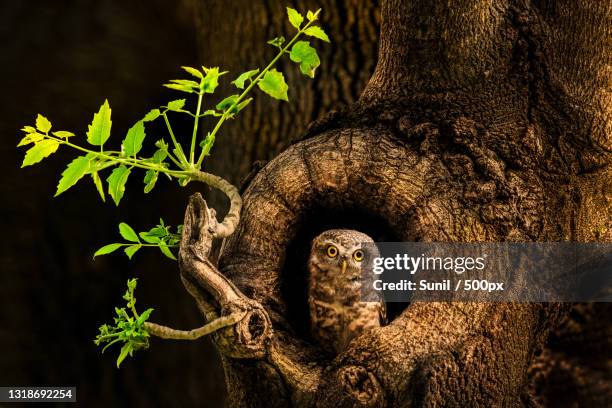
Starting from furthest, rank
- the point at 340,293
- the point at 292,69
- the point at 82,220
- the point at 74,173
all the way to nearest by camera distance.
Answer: the point at 82,220 < the point at 292,69 < the point at 340,293 < the point at 74,173

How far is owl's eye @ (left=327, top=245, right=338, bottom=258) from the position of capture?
181cm

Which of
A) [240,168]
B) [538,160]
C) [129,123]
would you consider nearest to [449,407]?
[538,160]

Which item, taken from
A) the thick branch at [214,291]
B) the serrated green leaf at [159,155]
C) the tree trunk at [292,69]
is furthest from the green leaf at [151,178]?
the tree trunk at [292,69]

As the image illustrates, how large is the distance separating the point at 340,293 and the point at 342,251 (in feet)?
0.35

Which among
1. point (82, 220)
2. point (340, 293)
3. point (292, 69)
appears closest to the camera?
point (340, 293)

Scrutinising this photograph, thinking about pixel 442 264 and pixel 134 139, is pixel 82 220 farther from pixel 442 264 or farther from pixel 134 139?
pixel 442 264

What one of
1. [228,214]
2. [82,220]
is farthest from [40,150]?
[82,220]

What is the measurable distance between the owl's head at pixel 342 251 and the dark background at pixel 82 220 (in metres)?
1.75

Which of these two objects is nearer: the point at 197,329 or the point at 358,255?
the point at 197,329

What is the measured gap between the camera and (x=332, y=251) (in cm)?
182

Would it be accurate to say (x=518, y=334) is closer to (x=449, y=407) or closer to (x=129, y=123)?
(x=449, y=407)

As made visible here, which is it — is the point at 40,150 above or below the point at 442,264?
above

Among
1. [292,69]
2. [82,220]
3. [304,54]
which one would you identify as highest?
[292,69]
